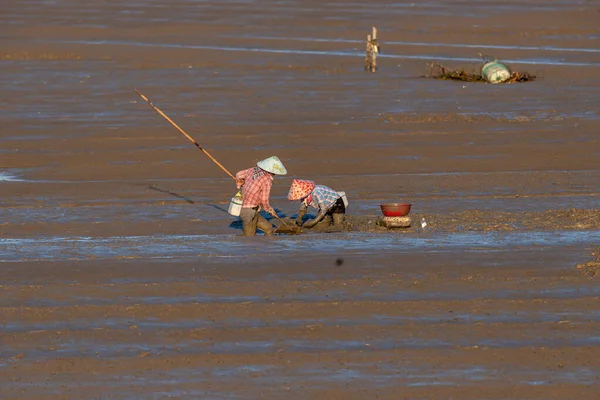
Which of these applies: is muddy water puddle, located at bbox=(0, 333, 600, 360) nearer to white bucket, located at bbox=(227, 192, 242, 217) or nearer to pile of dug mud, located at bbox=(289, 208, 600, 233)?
pile of dug mud, located at bbox=(289, 208, 600, 233)

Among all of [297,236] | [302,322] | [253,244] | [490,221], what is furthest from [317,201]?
[302,322]

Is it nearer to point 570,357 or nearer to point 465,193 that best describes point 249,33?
point 465,193

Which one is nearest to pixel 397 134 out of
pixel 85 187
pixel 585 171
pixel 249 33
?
pixel 585 171

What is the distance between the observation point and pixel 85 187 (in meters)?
15.4

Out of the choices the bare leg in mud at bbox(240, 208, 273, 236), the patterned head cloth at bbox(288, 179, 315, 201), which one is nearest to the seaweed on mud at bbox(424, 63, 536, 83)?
the patterned head cloth at bbox(288, 179, 315, 201)

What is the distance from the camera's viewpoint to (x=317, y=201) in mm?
12570

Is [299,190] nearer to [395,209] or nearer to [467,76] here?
[395,209]

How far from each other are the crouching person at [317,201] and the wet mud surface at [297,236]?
0.71 feet

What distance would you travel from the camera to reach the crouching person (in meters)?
12.5

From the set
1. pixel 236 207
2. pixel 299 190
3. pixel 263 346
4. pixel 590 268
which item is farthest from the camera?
pixel 299 190

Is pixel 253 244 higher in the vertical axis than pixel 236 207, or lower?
lower

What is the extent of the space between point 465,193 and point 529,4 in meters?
24.0

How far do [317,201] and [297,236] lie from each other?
503 mm

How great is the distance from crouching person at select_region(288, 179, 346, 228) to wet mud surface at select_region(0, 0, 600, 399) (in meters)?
0.22
